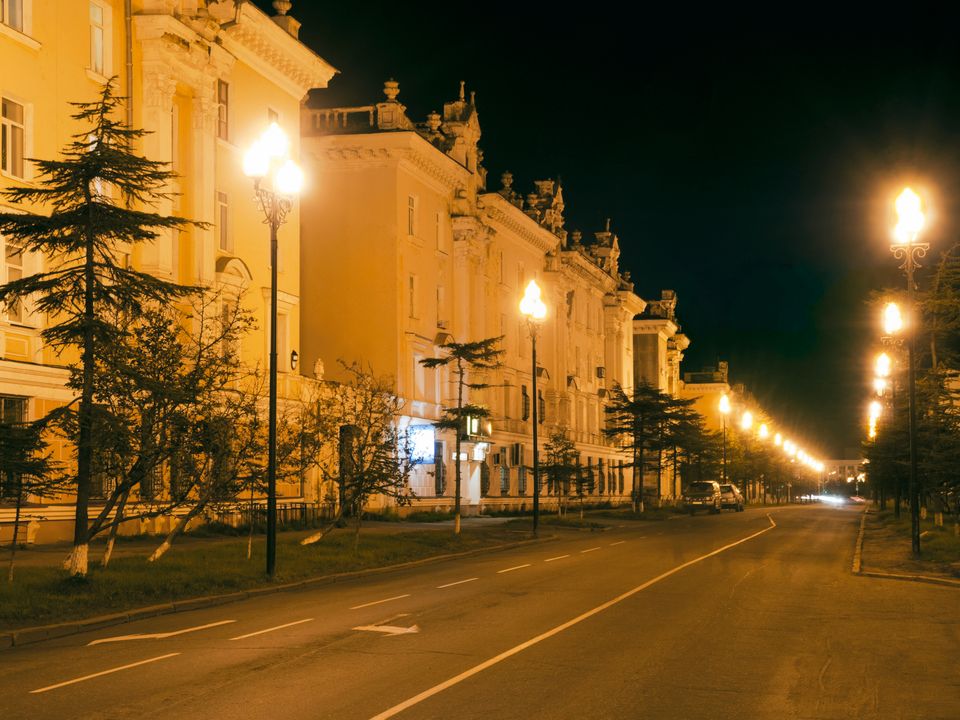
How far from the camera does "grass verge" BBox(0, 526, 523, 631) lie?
17828 millimetres

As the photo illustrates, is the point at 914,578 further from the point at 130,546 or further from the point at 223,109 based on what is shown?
the point at 223,109

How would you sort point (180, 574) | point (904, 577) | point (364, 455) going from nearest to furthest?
point (180, 574) → point (904, 577) → point (364, 455)

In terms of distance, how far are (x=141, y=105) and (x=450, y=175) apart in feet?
84.2

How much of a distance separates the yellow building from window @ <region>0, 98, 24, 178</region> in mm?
34

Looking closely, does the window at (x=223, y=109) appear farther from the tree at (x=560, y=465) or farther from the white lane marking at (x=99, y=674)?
the white lane marking at (x=99, y=674)

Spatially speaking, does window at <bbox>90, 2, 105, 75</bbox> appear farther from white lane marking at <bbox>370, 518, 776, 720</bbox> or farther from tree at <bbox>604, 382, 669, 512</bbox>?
tree at <bbox>604, 382, 669, 512</bbox>

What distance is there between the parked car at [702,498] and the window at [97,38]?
161ft

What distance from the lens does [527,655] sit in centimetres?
1364

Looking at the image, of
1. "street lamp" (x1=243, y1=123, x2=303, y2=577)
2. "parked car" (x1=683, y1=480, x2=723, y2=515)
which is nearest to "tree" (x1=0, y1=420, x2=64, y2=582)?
"street lamp" (x1=243, y1=123, x2=303, y2=577)

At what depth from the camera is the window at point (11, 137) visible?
29.0 metres

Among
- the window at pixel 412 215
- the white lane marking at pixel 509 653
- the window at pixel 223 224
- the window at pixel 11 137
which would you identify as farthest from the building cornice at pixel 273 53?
the white lane marking at pixel 509 653

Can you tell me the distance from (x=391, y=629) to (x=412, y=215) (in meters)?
40.7

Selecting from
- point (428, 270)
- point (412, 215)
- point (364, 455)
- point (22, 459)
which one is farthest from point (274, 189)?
point (428, 270)

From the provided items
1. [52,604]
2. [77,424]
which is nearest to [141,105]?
[77,424]
